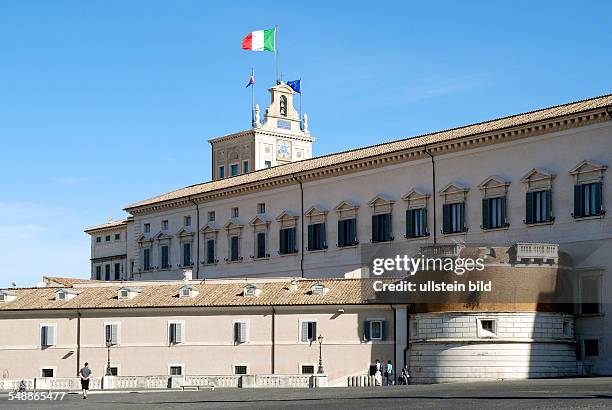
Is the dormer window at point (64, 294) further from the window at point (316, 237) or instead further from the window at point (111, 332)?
the window at point (316, 237)

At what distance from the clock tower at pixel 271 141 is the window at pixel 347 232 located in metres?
39.3

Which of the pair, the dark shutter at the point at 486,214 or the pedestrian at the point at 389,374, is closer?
the pedestrian at the point at 389,374

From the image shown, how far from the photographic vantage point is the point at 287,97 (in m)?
117

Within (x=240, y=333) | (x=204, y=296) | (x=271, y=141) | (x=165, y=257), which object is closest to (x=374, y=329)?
(x=240, y=333)

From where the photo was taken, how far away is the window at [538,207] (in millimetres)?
61000

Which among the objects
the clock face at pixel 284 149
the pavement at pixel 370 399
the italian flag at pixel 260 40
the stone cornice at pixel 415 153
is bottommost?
the pavement at pixel 370 399

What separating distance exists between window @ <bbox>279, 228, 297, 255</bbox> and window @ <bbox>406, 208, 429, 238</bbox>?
10.6 meters

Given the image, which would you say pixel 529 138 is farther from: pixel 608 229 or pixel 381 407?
pixel 381 407

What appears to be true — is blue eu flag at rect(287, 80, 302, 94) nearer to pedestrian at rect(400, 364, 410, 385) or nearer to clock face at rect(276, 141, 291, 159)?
clock face at rect(276, 141, 291, 159)

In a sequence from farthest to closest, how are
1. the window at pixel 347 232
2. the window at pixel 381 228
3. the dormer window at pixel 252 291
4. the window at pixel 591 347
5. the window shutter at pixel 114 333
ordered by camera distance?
the window at pixel 347 232 → the window at pixel 381 228 → the window shutter at pixel 114 333 → the dormer window at pixel 252 291 → the window at pixel 591 347

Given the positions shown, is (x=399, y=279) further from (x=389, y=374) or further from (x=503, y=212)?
(x=503, y=212)

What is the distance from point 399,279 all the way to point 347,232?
12.0 m

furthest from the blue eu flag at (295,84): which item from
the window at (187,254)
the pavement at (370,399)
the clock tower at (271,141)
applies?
the pavement at (370,399)

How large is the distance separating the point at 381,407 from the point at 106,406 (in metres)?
11.2
